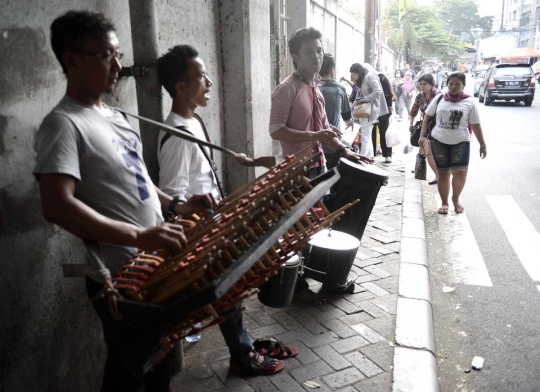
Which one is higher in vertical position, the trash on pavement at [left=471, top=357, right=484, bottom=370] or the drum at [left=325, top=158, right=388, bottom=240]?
the drum at [left=325, top=158, right=388, bottom=240]

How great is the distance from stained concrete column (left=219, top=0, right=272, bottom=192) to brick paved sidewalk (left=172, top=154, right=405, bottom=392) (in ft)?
5.47

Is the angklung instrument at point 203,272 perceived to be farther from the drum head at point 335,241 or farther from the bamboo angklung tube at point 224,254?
the drum head at point 335,241

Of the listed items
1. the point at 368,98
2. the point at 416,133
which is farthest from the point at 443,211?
the point at 368,98

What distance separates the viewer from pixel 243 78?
4.80 metres

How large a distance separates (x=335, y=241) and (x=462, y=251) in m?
2.21

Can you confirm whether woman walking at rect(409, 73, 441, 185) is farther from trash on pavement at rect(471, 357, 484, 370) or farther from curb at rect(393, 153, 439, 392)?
trash on pavement at rect(471, 357, 484, 370)

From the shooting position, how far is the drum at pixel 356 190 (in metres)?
3.94

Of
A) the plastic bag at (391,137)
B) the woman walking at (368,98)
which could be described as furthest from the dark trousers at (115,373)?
the plastic bag at (391,137)

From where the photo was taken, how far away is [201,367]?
3.02 m

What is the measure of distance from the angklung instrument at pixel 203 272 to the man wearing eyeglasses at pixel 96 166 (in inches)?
4.1

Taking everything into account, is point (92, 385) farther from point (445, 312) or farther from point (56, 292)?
point (445, 312)

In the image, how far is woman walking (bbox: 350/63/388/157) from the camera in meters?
8.13

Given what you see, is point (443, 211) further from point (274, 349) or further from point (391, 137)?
point (274, 349)

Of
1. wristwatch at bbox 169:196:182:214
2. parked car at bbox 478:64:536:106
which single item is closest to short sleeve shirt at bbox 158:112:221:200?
wristwatch at bbox 169:196:182:214
